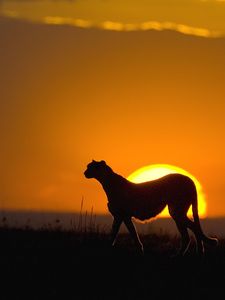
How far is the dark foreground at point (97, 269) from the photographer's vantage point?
1031 centimetres

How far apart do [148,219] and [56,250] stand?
206 cm

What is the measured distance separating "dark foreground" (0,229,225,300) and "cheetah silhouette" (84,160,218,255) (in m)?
0.42

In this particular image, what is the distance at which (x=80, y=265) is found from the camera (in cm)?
1204

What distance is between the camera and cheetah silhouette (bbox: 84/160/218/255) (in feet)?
46.5

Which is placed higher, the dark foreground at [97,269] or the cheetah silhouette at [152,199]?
the cheetah silhouette at [152,199]

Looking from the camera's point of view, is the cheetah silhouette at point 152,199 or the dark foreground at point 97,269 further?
the cheetah silhouette at point 152,199

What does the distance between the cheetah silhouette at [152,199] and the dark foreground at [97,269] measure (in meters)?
0.42

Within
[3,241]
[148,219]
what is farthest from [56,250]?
[148,219]

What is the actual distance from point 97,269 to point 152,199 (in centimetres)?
281

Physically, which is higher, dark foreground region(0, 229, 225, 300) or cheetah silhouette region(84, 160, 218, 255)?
cheetah silhouette region(84, 160, 218, 255)

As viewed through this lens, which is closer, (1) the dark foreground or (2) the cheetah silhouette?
(1) the dark foreground

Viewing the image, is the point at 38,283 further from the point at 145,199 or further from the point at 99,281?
the point at 145,199

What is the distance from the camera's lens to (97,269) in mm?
11781

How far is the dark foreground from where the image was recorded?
406 inches
